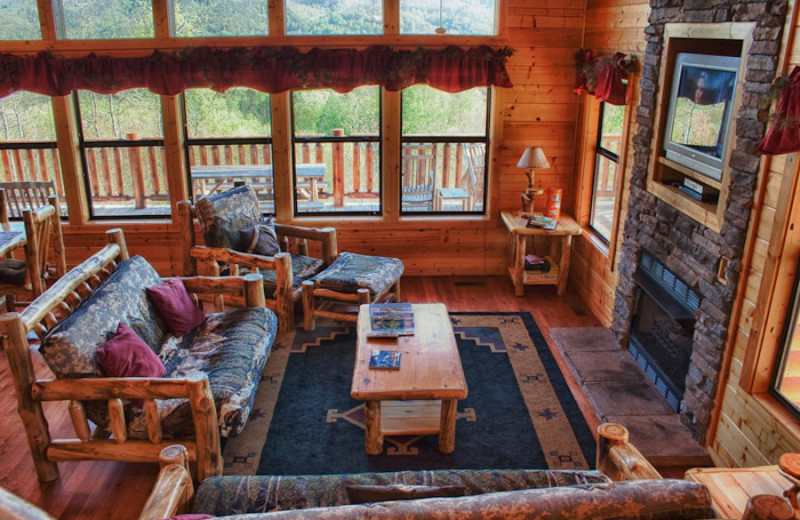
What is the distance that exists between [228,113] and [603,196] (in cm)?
321

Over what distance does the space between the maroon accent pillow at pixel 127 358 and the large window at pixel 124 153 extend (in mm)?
2831

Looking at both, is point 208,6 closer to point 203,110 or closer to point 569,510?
point 203,110

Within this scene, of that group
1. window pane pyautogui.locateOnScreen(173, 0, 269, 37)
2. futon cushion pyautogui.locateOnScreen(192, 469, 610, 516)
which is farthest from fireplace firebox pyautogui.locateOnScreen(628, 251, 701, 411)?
window pane pyautogui.locateOnScreen(173, 0, 269, 37)

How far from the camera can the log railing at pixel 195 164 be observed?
5.79 meters

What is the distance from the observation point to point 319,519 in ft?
6.21

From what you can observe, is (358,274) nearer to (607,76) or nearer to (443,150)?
(443,150)

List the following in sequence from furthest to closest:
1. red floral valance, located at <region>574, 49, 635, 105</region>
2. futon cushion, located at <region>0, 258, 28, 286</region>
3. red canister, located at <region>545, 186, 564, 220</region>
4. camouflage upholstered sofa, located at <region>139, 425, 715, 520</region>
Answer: red canister, located at <region>545, 186, 564, 220</region> < futon cushion, located at <region>0, 258, 28, 286</region> < red floral valance, located at <region>574, 49, 635, 105</region> < camouflage upholstered sofa, located at <region>139, 425, 715, 520</region>

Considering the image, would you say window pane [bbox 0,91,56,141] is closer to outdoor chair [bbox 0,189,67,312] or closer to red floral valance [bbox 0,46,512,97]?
red floral valance [bbox 0,46,512,97]

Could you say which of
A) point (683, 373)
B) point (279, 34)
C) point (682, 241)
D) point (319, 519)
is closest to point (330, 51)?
point (279, 34)

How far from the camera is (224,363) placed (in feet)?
11.8

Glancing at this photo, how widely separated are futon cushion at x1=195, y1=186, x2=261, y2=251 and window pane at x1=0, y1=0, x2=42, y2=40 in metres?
2.09

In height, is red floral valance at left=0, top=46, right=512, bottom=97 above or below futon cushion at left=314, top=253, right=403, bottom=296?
above

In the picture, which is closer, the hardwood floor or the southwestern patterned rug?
the hardwood floor

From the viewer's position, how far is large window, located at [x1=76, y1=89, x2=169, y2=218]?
5.69 m
